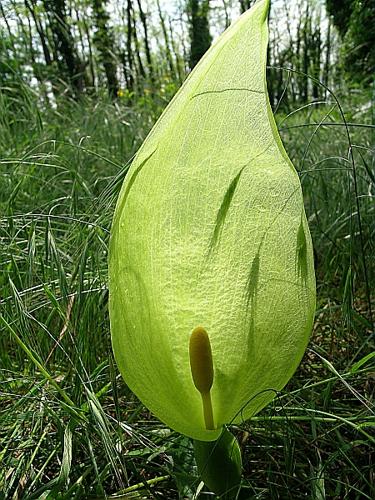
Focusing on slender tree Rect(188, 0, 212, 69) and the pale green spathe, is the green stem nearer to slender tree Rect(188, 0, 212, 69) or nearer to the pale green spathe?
the pale green spathe

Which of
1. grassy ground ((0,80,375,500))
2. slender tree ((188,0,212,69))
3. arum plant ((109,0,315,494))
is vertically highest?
slender tree ((188,0,212,69))

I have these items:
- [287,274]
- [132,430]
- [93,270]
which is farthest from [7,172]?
[287,274]

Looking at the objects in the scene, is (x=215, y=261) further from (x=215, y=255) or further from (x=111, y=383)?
(x=111, y=383)

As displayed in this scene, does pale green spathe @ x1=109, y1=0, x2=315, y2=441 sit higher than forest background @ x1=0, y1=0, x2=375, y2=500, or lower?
higher

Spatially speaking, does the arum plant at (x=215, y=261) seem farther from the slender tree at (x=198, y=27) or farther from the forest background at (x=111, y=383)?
the slender tree at (x=198, y=27)

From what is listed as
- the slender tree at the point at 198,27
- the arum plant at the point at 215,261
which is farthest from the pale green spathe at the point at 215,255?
the slender tree at the point at 198,27

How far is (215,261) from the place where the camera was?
0.46m

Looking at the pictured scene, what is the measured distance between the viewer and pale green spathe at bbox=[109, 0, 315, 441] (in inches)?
17.4

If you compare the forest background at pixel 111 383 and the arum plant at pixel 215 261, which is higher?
the arum plant at pixel 215 261

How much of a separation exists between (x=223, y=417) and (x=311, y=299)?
11 cm

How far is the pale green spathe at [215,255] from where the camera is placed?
44 cm

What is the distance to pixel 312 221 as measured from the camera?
1135 millimetres

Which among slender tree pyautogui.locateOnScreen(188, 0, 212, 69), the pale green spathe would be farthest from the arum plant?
Answer: slender tree pyautogui.locateOnScreen(188, 0, 212, 69)

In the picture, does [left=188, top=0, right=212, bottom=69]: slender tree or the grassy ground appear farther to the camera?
[left=188, top=0, right=212, bottom=69]: slender tree
